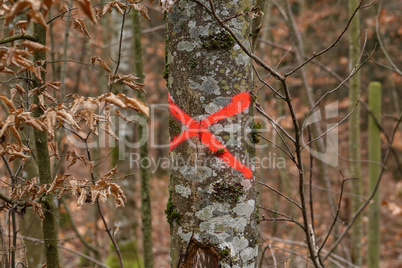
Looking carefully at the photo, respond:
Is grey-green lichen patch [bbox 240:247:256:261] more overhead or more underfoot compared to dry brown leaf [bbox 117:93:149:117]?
more underfoot

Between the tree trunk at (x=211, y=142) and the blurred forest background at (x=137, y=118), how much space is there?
0.31 m

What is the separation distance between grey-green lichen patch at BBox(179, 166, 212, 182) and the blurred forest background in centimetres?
33

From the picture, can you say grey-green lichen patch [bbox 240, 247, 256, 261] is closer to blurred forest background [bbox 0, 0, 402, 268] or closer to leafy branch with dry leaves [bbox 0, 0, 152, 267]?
blurred forest background [bbox 0, 0, 402, 268]

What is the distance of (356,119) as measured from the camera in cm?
397

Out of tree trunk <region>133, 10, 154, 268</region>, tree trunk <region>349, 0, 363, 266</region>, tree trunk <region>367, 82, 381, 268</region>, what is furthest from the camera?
tree trunk <region>367, 82, 381, 268</region>

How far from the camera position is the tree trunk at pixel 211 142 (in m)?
1.61

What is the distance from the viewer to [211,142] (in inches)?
64.0

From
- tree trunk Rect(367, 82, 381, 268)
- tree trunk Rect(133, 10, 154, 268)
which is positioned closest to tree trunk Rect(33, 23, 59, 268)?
tree trunk Rect(133, 10, 154, 268)

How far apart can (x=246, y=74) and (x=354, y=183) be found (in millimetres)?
2864

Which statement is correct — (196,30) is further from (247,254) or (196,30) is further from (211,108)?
(247,254)

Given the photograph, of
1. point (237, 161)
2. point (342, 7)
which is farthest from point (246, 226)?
point (342, 7)

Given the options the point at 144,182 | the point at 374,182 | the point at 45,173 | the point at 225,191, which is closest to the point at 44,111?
the point at 45,173

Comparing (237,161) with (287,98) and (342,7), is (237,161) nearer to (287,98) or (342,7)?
(287,98)

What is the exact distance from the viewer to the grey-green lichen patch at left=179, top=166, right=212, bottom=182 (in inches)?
63.8
